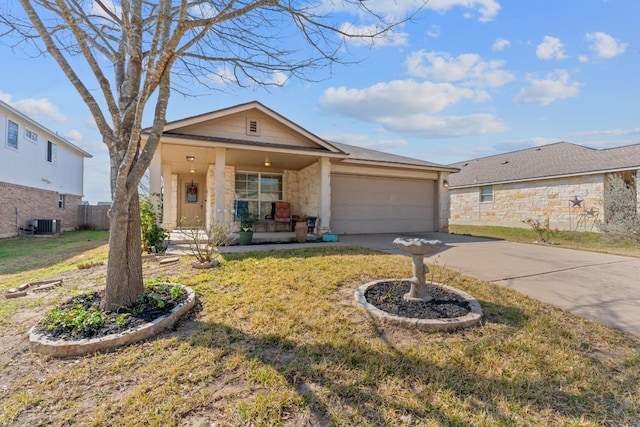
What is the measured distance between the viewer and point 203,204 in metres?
14.2

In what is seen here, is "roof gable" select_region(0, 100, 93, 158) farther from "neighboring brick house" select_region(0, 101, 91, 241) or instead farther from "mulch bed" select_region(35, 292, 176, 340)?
"mulch bed" select_region(35, 292, 176, 340)

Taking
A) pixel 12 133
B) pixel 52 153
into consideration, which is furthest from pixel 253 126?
pixel 52 153

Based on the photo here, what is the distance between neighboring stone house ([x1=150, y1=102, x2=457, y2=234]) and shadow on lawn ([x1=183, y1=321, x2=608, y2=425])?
20.2ft

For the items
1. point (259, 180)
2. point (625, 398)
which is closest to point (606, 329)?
point (625, 398)

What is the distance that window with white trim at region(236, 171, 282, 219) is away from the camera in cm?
1120

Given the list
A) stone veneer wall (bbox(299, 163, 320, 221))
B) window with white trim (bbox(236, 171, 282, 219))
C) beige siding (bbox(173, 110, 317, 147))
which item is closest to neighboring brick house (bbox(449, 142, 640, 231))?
stone veneer wall (bbox(299, 163, 320, 221))

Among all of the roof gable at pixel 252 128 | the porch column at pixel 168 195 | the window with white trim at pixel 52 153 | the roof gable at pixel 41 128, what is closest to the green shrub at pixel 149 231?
the roof gable at pixel 252 128

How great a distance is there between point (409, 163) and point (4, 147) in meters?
17.3

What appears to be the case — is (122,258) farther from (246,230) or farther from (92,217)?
(92,217)

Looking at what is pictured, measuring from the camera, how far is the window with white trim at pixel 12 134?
40.5 feet

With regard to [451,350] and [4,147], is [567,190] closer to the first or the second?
[451,350]

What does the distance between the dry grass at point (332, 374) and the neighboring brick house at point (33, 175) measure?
1341 cm

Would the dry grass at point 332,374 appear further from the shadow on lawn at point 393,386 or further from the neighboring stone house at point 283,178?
the neighboring stone house at point 283,178

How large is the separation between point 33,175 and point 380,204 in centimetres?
1717
